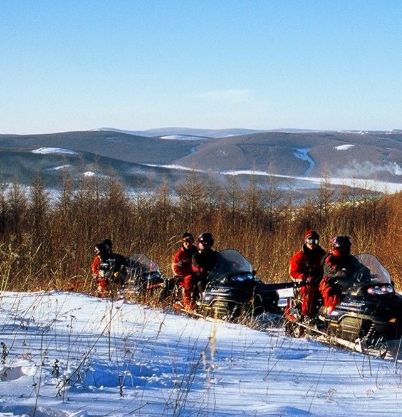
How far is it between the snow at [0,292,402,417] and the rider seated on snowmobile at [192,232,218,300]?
420 centimetres

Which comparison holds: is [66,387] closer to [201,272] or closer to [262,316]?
[262,316]

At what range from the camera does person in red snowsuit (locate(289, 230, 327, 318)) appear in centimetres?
1015

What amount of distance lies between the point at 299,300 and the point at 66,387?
655 centimetres

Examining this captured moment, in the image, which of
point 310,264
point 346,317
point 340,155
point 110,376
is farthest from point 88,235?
point 340,155

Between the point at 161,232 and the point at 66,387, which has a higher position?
the point at 66,387

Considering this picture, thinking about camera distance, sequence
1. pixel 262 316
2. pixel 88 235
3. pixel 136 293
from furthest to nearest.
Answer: pixel 88 235 → pixel 136 293 → pixel 262 316

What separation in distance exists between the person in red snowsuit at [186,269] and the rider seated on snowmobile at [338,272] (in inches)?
101

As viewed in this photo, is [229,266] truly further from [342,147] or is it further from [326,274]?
[342,147]

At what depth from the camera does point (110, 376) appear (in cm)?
467

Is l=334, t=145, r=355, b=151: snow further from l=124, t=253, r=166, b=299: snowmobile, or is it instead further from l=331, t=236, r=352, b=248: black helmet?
l=331, t=236, r=352, b=248: black helmet

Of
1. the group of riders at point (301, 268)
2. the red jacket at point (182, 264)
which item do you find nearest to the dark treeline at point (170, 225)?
the group of riders at point (301, 268)

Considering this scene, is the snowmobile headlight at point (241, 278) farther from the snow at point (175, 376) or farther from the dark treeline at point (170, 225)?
the snow at point (175, 376)

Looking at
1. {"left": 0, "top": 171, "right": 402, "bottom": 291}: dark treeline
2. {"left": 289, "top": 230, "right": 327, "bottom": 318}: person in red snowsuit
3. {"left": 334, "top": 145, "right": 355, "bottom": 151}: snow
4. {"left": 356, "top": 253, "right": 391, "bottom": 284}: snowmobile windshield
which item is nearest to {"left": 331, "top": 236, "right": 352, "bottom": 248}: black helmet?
{"left": 356, "top": 253, "right": 391, "bottom": 284}: snowmobile windshield

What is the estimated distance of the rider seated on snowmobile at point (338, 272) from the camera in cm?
926
